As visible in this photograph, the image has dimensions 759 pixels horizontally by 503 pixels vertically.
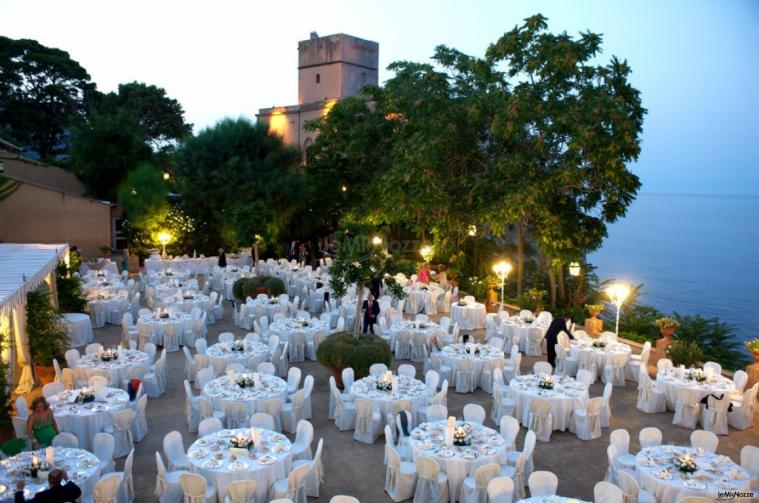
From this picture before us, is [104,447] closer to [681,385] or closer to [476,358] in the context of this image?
[476,358]

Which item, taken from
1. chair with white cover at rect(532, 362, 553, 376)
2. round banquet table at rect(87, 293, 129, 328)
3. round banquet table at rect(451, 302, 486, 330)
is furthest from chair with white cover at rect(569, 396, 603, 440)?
round banquet table at rect(87, 293, 129, 328)

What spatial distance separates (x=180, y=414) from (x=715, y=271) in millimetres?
66780

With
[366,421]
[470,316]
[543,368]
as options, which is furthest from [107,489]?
[470,316]

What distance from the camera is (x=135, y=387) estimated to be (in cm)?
1021

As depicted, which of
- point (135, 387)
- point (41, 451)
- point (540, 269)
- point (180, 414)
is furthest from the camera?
point (540, 269)

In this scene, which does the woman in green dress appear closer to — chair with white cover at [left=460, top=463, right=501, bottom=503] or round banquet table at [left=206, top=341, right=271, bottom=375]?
round banquet table at [left=206, top=341, right=271, bottom=375]

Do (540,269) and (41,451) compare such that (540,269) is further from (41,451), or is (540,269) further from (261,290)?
(41,451)

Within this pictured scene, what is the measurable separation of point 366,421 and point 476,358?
344 cm

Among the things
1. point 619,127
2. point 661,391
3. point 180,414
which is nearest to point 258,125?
point 619,127

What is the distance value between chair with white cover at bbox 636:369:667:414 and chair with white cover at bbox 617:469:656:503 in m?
4.71

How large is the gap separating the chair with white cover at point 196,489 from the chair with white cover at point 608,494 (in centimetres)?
437

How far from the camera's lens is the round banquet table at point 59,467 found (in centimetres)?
698

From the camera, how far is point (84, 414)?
9.19 meters

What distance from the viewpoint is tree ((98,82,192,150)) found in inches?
1751
